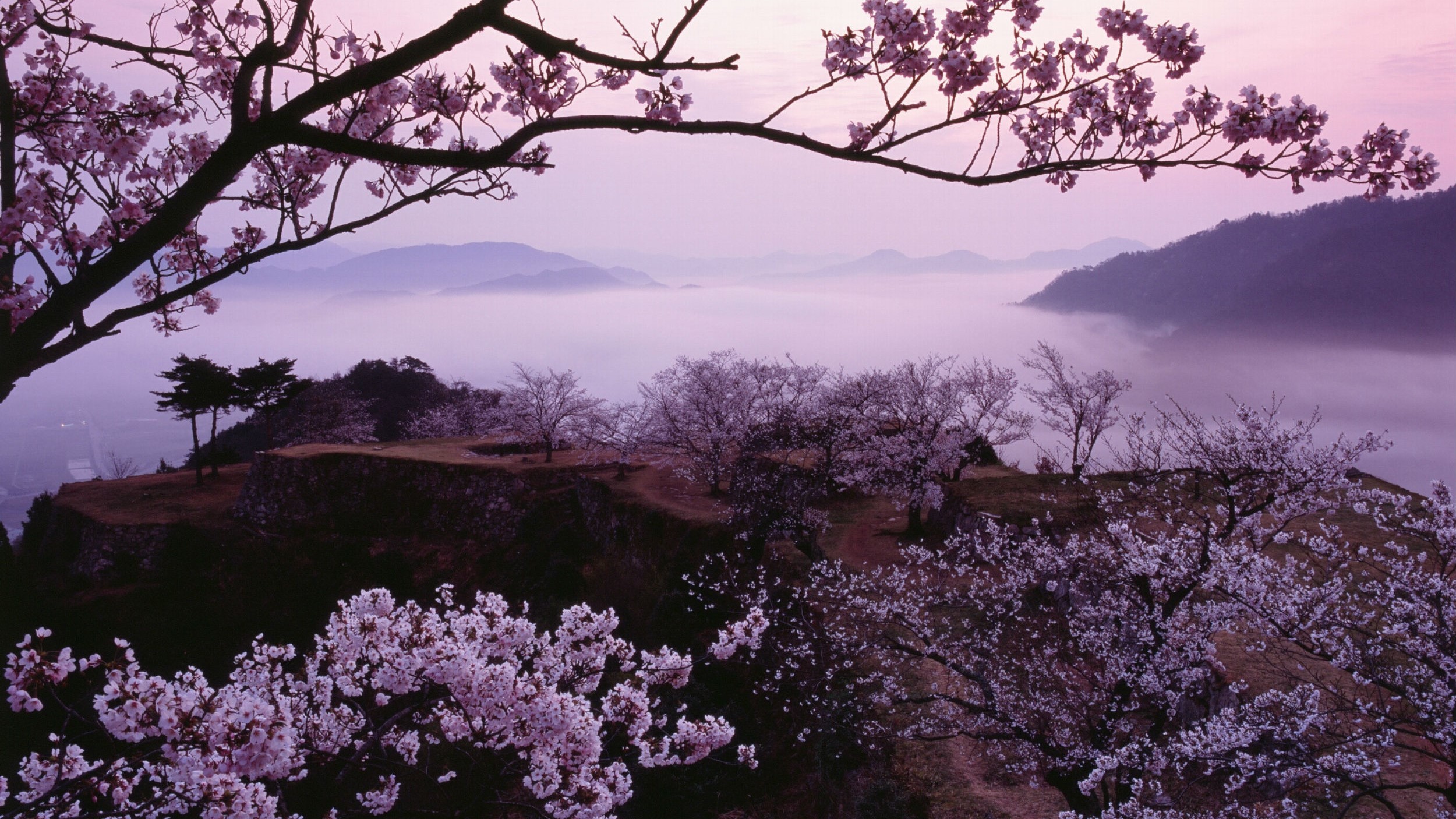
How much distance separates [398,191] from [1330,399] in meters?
125

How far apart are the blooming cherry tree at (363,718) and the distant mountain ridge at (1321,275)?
11061 cm

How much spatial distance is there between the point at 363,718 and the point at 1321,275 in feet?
398

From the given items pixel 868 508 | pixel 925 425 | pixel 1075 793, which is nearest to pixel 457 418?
pixel 868 508

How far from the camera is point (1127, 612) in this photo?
10508 mm

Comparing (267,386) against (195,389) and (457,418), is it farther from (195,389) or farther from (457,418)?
(457,418)

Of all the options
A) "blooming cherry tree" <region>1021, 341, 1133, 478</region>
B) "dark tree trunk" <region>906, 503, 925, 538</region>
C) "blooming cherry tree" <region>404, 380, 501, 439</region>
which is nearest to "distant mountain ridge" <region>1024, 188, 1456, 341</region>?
"blooming cherry tree" <region>1021, 341, 1133, 478</region>

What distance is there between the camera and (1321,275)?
3728 inches

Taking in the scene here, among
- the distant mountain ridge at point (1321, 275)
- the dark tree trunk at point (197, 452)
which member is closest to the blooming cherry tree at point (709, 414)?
the dark tree trunk at point (197, 452)

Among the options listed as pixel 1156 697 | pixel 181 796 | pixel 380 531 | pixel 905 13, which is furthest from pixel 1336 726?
pixel 380 531

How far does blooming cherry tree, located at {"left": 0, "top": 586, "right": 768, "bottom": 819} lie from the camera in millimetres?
3404

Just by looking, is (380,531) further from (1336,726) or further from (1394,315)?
(1394,315)

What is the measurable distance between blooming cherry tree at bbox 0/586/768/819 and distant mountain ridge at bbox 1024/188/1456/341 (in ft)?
363

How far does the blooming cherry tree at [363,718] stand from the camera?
3.40m

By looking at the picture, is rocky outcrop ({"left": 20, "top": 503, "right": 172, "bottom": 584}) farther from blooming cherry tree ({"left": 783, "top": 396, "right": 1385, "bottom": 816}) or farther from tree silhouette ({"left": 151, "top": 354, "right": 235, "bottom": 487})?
blooming cherry tree ({"left": 783, "top": 396, "right": 1385, "bottom": 816})
